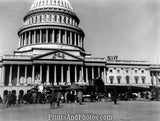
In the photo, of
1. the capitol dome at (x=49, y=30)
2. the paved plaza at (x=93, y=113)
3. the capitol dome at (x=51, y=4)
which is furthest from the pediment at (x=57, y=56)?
the paved plaza at (x=93, y=113)

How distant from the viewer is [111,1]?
21312 mm

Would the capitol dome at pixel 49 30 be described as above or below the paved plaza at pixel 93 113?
above

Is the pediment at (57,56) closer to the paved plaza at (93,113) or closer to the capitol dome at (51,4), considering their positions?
the capitol dome at (51,4)

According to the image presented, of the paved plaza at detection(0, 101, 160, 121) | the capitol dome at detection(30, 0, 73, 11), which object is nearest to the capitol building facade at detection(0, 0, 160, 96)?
the capitol dome at detection(30, 0, 73, 11)

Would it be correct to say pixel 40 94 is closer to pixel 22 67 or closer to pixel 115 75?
pixel 22 67

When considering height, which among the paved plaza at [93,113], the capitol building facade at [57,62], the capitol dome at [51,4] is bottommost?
the paved plaza at [93,113]

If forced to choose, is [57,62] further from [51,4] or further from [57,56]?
[51,4]

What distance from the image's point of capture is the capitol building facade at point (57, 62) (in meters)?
79.3

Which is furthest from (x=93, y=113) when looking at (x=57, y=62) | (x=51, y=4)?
(x=51, y=4)

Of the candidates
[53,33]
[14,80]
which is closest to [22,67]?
[14,80]

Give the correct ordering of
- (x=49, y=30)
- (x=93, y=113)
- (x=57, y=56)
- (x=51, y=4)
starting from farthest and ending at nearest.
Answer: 1. (x=51, y=4)
2. (x=49, y=30)
3. (x=57, y=56)
4. (x=93, y=113)

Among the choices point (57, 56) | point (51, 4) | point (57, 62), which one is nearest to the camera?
point (57, 62)

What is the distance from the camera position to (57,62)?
79.6 m

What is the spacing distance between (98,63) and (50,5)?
36.5 metres
